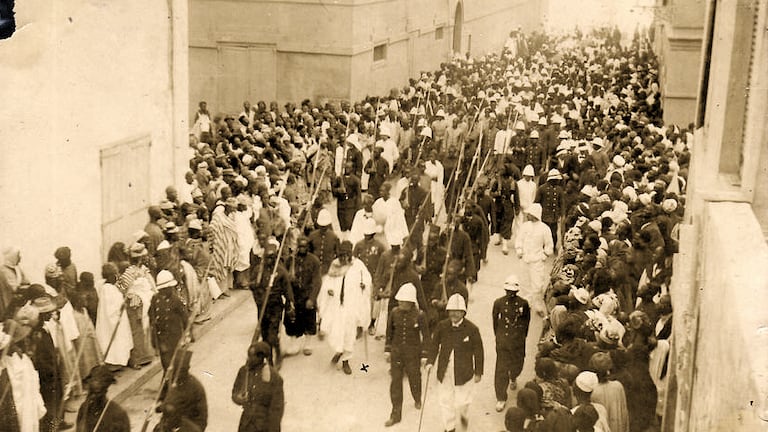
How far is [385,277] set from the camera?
407 inches

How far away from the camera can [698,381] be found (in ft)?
19.5

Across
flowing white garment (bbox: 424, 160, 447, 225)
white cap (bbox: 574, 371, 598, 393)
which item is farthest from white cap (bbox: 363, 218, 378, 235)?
white cap (bbox: 574, 371, 598, 393)

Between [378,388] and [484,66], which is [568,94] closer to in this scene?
[484,66]

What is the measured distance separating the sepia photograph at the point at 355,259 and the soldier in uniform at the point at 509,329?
0.03m

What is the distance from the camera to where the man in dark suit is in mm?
8469

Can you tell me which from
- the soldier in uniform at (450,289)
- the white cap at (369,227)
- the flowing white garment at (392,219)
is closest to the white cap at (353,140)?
the flowing white garment at (392,219)

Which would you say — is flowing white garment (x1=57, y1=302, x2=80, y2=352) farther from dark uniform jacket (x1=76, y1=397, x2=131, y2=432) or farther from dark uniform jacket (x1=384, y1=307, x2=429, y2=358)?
dark uniform jacket (x1=384, y1=307, x2=429, y2=358)

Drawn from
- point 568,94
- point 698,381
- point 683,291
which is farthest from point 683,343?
point 568,94

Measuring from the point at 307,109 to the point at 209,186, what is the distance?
656 cm

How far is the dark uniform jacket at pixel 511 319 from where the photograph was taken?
902 centimetres

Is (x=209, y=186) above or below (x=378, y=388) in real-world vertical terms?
above

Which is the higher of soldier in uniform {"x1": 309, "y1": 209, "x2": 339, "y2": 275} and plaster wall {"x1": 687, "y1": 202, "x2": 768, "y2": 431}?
plaster wall {"x1": 687, "y1": 202, "x2": 768, "y2": 431}

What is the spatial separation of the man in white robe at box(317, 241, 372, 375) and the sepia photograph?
0.03 metres

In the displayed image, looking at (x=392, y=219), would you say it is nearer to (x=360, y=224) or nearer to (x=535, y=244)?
(x=360, y=224)
